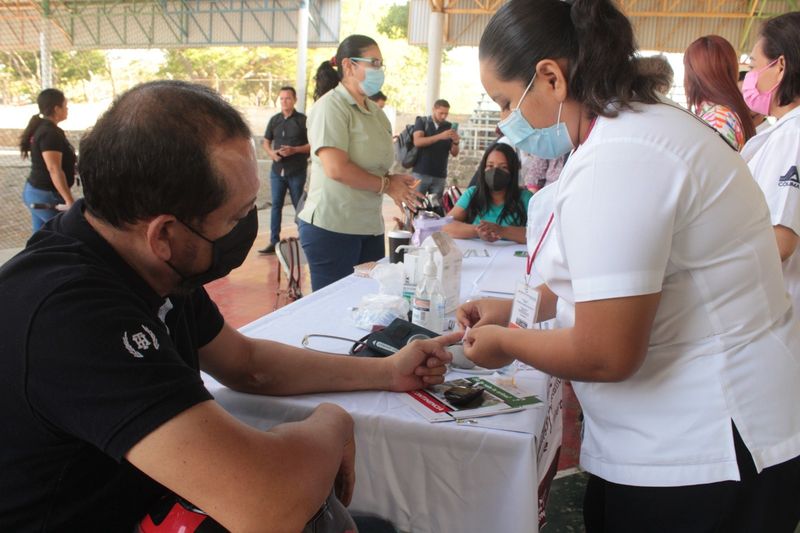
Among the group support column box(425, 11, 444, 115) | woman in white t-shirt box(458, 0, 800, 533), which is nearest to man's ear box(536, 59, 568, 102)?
woman in white t-shirt box(458, 0, 800, 533)

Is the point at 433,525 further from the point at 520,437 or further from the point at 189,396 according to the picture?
the point at 189,396

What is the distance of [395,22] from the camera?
26.1m

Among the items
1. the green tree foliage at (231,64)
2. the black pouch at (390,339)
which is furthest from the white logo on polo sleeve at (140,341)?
the green tree foliage at (231,64)

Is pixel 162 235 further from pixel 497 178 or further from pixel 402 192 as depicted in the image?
pixel 497 178

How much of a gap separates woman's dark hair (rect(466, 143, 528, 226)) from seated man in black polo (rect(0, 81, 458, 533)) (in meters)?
2.38

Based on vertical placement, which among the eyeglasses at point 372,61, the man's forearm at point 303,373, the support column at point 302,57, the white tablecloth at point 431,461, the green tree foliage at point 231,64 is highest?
the green tree foliage at point 231,64

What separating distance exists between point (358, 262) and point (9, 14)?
19.7m

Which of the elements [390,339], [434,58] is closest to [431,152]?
[434,58]

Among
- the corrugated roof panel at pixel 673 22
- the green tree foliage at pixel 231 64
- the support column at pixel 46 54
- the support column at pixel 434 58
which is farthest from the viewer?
the green tree foliage at pixel 231 64

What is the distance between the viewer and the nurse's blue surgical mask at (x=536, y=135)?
108cm

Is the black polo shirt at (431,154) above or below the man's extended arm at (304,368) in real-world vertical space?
above

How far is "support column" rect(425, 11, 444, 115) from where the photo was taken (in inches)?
440

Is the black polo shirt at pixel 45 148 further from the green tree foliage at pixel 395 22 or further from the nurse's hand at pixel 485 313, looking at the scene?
the green tree foliage at pixel 395 22

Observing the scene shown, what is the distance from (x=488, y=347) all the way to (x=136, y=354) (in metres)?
0.62
